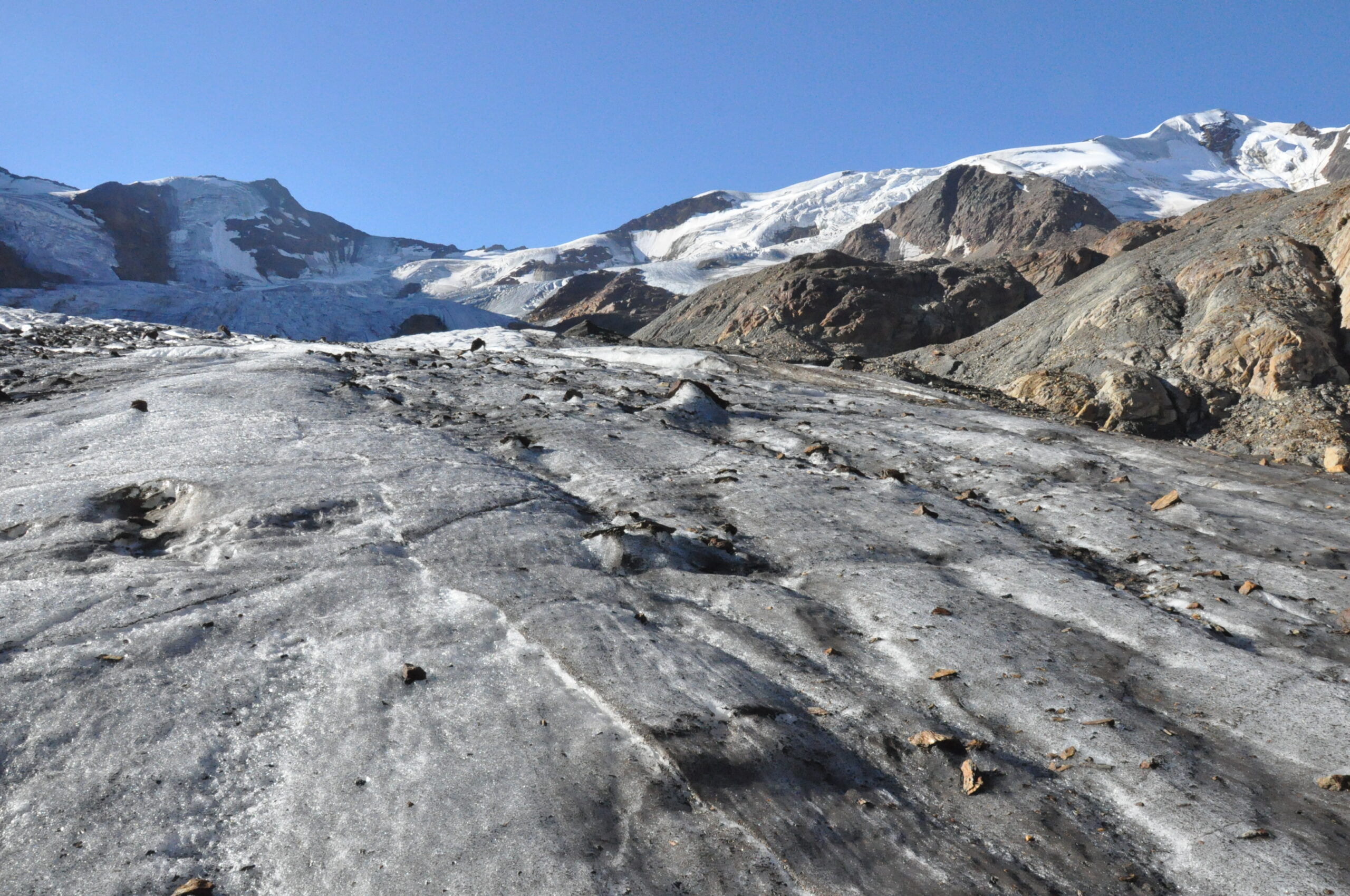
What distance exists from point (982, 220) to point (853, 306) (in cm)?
4488

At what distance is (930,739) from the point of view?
336cm

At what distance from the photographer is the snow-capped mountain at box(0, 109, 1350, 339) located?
153 feet

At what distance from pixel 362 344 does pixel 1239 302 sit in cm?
→ 1566

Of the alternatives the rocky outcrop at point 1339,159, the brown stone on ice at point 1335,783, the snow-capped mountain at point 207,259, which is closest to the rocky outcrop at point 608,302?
the snow-capped mountain at point 207,259

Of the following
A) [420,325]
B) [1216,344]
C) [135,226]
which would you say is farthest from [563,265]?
[1216,344]

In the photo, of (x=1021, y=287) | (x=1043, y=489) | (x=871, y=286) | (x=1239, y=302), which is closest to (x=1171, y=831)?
(x=1043, y=489)

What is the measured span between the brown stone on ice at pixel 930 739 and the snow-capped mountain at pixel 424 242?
151ft

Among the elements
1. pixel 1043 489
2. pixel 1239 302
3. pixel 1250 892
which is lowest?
pixel 1250 892

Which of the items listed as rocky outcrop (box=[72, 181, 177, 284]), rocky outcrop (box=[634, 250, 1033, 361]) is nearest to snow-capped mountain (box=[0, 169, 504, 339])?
rocky outcrop (box=[72, 181, 177, 284])

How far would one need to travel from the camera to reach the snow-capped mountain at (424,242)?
153ft

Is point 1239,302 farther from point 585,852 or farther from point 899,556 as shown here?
point 585,852

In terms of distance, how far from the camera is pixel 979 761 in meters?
3.31

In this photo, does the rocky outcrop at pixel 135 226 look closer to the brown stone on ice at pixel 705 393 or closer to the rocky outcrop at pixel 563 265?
the rocky outcrop at pixel 563 265

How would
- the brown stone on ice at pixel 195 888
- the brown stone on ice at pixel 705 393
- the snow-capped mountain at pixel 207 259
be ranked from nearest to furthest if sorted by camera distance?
the brown stone on ice at pixel 195 888
the brown stone on ice at pixel 705 393
the snow-capped mountain at pixel 207 259
